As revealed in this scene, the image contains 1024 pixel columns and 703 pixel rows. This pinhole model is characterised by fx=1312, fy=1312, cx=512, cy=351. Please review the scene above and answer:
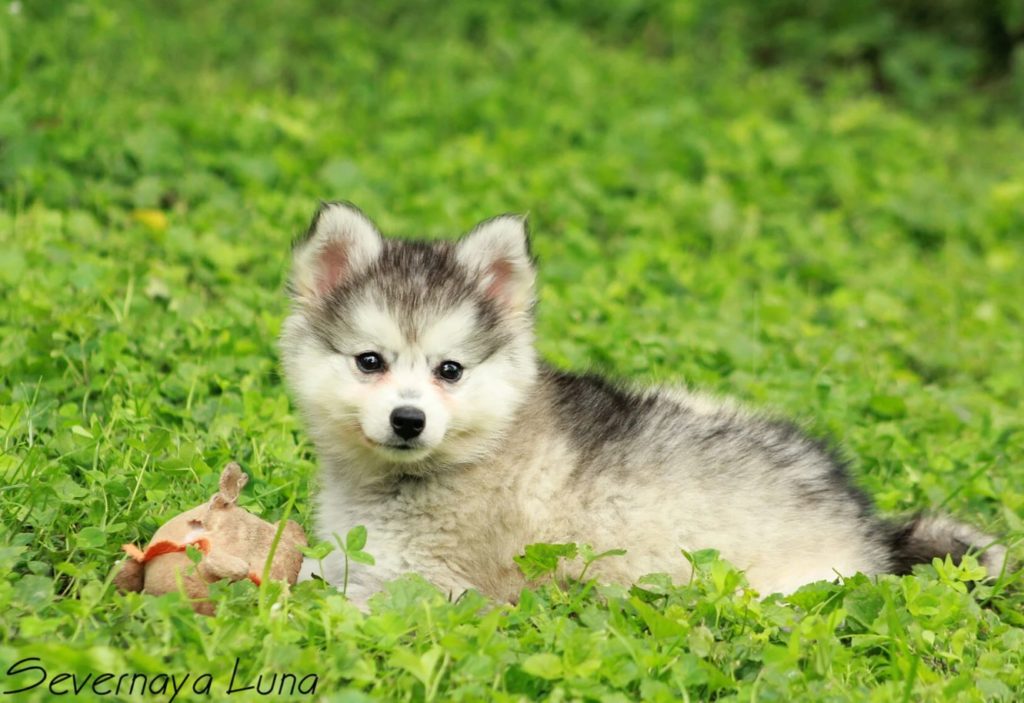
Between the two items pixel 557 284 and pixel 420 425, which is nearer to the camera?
pixel 420 425

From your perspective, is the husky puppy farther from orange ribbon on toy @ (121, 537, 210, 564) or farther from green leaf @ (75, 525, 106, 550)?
green leaf @ (75, 525, 106, 550)

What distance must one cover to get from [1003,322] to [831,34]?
506 cm

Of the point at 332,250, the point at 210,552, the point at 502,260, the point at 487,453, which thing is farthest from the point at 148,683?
the point at 502,260

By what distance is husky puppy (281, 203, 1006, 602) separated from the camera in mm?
4285

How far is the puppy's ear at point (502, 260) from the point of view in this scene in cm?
450

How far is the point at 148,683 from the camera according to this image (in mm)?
3357

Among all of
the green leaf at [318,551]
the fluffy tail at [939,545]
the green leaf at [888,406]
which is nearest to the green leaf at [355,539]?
the green leaf at [318,551]

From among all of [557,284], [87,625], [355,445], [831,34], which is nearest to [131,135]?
[557,284]

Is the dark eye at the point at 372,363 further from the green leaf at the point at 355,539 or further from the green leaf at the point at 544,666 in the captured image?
the green leaf at the point at 544,666

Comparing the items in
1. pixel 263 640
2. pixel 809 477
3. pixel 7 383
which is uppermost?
pixel 809 477

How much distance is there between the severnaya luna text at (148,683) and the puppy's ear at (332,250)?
4.91 feet

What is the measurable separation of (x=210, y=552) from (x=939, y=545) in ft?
8.53

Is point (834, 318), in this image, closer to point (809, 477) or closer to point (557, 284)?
point (557, 284)

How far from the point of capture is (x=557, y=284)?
7.32 metres
